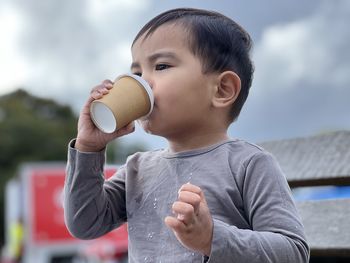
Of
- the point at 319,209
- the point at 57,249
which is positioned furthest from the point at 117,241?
the point at 319,209

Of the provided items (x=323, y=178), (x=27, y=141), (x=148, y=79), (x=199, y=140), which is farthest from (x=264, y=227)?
(x=27, y=141)

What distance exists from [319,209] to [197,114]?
2.09ft

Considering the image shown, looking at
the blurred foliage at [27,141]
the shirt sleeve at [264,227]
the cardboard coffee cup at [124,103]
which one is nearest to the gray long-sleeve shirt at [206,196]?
the shirt sleeve at [264,227]

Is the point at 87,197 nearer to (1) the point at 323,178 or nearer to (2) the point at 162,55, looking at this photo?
(2) the point at 162,55

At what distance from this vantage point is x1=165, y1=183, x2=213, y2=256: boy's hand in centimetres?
101

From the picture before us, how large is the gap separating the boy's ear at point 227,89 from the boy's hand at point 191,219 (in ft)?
1.09

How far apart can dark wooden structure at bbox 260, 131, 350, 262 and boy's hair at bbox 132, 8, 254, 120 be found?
1.43 feet

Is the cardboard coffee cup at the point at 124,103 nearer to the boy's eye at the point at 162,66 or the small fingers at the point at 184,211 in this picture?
the boy's eye at the point at 162,66

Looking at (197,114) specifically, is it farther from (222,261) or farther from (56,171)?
(56,171)

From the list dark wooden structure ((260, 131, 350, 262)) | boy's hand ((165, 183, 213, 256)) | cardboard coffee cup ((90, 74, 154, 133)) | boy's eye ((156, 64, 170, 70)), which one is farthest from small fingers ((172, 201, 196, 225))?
dark wooden structure ((260, 131, 350, 262))

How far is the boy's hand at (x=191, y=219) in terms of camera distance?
101 cm

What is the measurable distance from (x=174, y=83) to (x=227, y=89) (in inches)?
5.2

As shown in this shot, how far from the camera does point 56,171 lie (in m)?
15.6

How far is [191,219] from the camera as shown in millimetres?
1012
